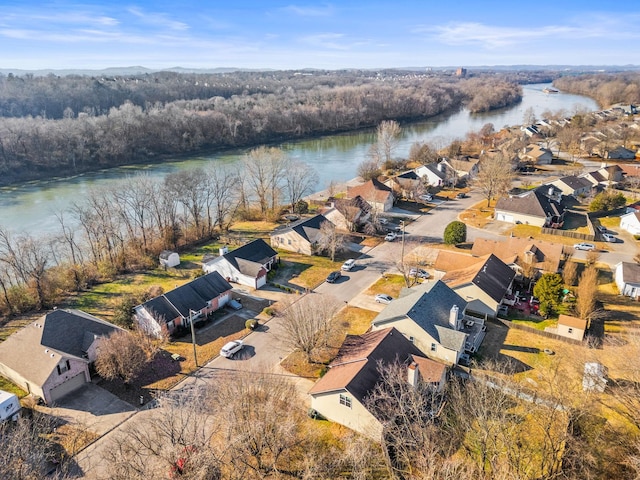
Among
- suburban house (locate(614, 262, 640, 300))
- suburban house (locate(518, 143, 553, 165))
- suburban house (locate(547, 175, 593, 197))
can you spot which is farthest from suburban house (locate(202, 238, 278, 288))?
suburban house (locate(518, 143, 553, 165))

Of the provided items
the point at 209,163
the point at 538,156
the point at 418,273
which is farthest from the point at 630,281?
the point at 209,163

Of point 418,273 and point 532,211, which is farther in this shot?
point 532,211

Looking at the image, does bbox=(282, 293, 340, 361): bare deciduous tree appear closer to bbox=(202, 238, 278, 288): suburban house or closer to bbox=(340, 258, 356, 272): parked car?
bbox=(202, 238, 278, 288): suburban house

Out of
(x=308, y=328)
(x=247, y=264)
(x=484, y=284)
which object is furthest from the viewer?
(x=247, y=264)

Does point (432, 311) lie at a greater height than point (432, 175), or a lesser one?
lesser

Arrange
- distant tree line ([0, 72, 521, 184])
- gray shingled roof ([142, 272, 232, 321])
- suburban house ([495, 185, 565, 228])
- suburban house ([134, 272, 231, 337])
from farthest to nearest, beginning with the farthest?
1. distant tree line ([0, 72, 521, 184])
2. suburban house ([495, 185, 565, 228])
3. gray shingled roof ([142, 272, 232, 321])
4. suburban house ([134, 272, 231, 337])

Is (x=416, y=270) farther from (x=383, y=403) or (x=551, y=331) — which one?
(x=383, y=403)

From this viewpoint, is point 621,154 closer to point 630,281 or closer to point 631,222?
point 631,222

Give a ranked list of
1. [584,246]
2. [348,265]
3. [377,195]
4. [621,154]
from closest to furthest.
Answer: [348,265], [584,246], [377,195], [621,154]
